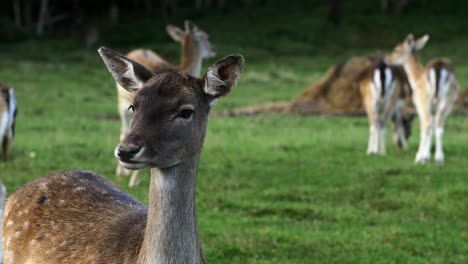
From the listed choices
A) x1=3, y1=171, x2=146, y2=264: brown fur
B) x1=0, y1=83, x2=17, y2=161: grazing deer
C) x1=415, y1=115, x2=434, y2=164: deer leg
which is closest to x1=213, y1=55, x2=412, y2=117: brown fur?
x1=415, y1=115, x2=434, y2=164: deer leg

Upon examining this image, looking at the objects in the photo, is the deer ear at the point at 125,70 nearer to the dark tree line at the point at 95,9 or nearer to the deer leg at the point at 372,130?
the deer leg at the point at 372,130

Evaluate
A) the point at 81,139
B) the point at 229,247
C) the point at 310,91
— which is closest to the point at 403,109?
the point at 310,91

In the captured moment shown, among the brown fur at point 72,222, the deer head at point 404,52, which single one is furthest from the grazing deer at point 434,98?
the brown fur at point 72,222

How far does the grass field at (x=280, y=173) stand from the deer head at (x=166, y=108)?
3312mm

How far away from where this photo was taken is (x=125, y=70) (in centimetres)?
502

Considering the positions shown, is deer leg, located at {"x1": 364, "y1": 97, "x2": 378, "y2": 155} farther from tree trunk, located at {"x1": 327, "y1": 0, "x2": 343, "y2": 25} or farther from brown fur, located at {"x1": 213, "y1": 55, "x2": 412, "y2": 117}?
tree trunk, located at {"x1": 327, "y1": 0, "x2": 343, "y2": 25}

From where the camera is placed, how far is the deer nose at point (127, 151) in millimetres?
4316

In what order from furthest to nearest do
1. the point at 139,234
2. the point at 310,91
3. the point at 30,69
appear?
the point at 30,69
the point at 310,91
the point at 139,234

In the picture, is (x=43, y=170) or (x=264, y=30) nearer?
(x=43, y=170)

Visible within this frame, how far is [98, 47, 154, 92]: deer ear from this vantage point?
196 inches

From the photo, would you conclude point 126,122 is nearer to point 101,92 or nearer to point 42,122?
point 42,122

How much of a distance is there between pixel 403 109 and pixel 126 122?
7083mm

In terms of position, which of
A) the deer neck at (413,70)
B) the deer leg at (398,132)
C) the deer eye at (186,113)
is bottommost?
the deer leg at (398,132)

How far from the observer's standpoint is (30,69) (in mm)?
27828
